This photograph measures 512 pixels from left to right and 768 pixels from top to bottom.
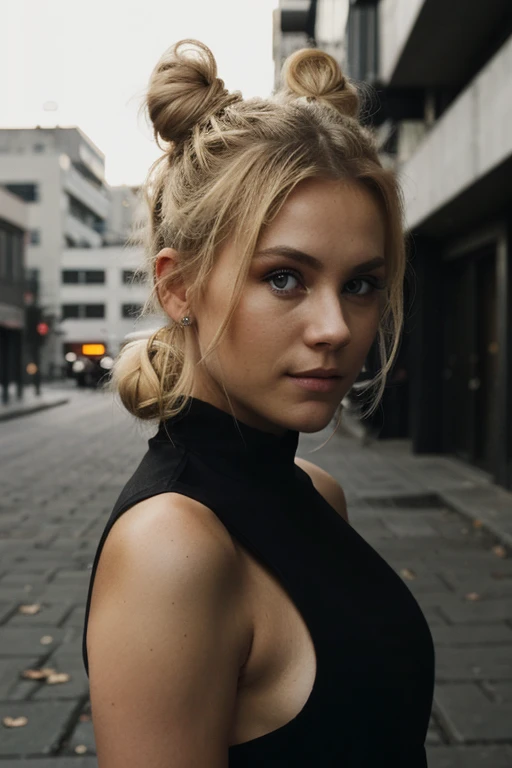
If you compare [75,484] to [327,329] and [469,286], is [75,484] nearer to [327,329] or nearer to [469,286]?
[469,286]

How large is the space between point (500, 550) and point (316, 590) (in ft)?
19.2

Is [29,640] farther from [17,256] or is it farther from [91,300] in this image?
[91,300]

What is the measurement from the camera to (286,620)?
3.40 feet

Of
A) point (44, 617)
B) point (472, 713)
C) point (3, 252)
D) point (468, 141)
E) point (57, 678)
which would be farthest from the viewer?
point (3, 252)

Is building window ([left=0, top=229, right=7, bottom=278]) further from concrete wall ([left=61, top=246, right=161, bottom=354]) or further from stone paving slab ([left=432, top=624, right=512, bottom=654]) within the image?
concrete wall ([left=61, top=246, right=161, bottom=354])

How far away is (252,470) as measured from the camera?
1215mm

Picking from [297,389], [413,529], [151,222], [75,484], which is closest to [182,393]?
[297,389]

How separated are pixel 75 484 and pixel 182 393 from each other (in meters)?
9.07

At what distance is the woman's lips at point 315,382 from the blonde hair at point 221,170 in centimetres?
12

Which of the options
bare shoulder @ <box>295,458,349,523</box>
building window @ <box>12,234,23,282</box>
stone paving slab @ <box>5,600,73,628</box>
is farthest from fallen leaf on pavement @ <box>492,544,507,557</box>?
building window @ <box>12,234,23,282</box>

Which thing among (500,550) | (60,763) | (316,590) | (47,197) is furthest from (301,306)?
Result: (47,197)

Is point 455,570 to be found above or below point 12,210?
below

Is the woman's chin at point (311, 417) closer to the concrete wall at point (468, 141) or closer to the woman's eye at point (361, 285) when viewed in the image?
the woman's eye at point (361, 285)

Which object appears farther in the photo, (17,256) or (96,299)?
(96,299)
